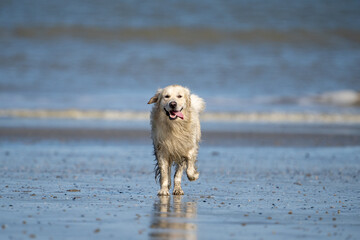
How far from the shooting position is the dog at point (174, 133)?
24.2 ft

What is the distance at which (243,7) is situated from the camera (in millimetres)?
48188

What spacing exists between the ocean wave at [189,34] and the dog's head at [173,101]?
33311 millimetres

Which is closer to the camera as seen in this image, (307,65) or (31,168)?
(31,168)

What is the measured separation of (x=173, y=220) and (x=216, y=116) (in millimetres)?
14187

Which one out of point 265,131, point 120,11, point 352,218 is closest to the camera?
point 352,218

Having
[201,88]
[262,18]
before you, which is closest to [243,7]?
[262,18]

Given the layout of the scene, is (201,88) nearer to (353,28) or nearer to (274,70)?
(274,70)

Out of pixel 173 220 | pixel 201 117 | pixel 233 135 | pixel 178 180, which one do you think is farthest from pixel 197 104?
pixel 201 117

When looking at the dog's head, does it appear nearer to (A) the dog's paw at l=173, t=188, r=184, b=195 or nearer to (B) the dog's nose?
(B) the dog's nose

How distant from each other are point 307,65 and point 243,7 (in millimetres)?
15079

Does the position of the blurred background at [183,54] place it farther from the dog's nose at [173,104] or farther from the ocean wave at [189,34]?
the dog's nose at [173,104]

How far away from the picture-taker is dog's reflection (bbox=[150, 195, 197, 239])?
4754mm

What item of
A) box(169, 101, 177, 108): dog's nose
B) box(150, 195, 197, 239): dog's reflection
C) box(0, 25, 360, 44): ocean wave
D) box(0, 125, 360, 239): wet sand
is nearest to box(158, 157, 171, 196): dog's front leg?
box(0, 125, 360, 239): wet sand

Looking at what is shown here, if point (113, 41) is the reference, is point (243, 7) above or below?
above
